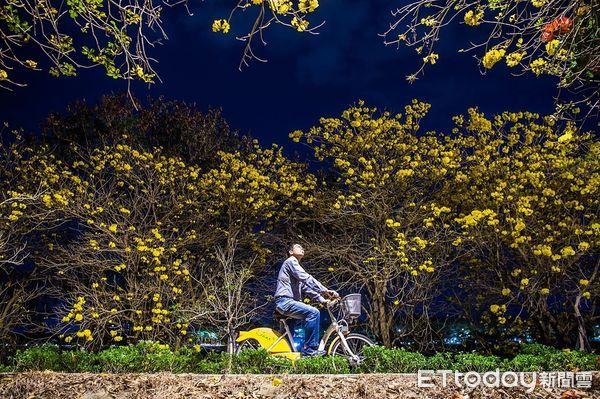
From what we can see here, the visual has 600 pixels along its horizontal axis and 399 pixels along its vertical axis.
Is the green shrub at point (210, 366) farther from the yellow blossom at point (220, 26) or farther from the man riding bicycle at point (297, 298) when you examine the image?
the yellow blossom at point (220, 26)

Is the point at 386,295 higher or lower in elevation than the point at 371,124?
lower

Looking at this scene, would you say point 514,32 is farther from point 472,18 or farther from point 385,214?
point 385,214

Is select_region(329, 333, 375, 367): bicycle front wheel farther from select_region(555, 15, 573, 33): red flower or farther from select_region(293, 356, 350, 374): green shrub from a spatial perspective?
select_region(555, 15, 573, 33): red flower

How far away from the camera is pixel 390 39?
150 inches

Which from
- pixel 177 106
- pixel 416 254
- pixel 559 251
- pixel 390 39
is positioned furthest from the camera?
pixel 177 106

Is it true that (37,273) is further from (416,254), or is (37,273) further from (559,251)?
(559,251)

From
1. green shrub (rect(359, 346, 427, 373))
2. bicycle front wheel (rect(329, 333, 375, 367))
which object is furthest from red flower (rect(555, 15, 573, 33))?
bicycle front wheel (rect(329, 333, 375, 367))

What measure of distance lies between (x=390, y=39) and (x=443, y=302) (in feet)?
27.8

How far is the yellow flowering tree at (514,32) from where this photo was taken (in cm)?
335

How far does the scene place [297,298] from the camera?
7.40m

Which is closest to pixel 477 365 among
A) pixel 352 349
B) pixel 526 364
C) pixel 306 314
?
pixel 526 364

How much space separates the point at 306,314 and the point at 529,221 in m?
5.17

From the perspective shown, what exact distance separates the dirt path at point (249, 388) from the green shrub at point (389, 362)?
81.7 inches

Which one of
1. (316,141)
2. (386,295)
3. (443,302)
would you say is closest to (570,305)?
(443,302)
